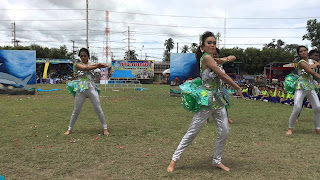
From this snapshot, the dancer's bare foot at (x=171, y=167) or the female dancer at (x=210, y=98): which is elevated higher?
the female dancer at (x=210, y=98)

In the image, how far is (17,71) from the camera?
697 inches

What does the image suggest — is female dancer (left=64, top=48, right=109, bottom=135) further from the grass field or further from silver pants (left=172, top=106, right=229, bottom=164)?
silver pants (left=172, top=106, right=229, bottom=164)

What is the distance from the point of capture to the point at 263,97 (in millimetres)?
14984

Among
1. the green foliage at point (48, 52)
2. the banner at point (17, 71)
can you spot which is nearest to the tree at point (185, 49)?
the green foliage at point (48, 52)

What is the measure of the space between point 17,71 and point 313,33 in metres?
30.3

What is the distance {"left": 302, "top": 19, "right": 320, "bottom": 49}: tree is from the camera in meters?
29.8

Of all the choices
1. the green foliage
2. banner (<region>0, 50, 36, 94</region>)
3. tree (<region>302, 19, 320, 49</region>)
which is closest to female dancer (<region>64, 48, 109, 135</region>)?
banner (<region>0, 50, 36, 94</region>)

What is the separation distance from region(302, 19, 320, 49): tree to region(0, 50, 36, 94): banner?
28.6 m

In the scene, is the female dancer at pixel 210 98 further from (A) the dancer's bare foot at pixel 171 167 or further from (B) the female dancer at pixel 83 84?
(B) the female dancer at pixel 83 84

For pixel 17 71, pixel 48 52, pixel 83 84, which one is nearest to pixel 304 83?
pixel 83 84

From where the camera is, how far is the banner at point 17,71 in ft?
57.3

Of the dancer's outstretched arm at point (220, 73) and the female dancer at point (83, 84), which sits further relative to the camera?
the female dancer at point (83, 84)

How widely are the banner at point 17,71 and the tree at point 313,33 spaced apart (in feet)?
93.8

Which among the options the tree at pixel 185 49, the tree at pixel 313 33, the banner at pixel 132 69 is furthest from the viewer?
the tree at pixel 185 49
